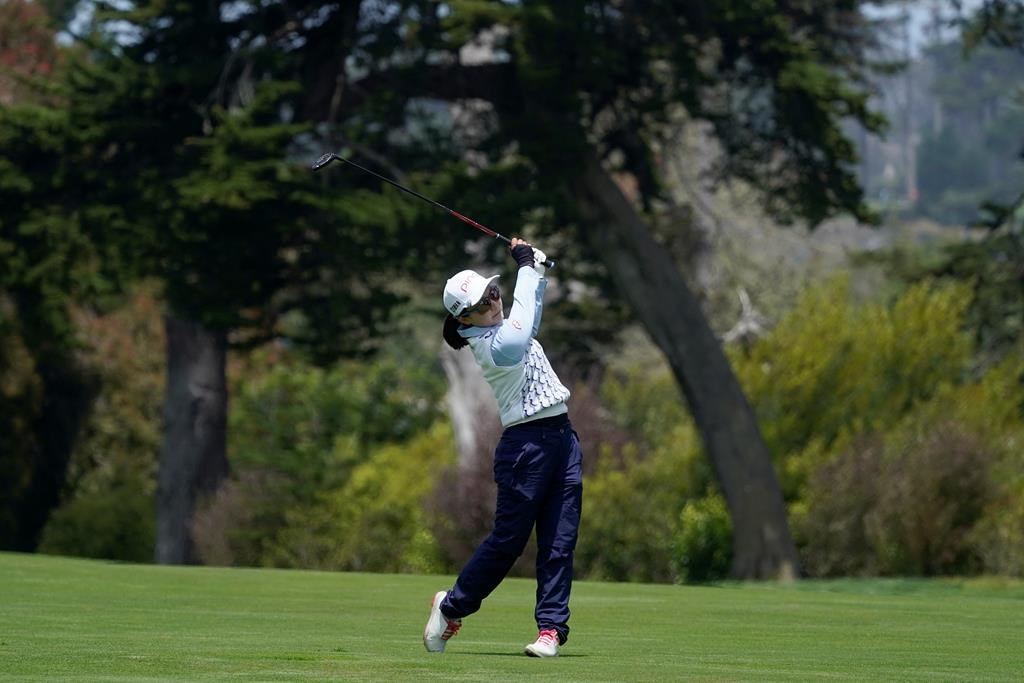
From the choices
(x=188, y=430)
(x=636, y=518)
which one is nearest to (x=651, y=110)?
(x=636, y=518)

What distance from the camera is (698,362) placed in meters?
25.6

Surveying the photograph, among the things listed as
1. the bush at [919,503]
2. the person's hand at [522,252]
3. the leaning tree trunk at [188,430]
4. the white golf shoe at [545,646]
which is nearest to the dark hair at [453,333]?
the person's hand at [522,252]

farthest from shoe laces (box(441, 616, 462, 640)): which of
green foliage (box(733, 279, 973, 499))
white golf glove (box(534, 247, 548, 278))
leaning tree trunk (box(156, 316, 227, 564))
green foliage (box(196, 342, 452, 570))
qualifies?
leaning tree trunk (box(156, 316, 227, 564))

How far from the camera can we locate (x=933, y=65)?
195000mm

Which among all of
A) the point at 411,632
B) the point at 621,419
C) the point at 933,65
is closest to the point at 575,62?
the point at 621,419

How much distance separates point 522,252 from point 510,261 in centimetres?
1675

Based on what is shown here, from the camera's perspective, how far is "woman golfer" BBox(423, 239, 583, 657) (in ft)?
29.7

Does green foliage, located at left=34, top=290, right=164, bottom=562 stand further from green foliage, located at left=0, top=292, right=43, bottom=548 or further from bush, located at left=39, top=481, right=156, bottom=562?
green foliage, located at left=0, top=292, right=43, bottom=548

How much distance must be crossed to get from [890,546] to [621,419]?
390 inches

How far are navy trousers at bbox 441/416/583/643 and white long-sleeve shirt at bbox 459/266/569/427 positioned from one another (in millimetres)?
86

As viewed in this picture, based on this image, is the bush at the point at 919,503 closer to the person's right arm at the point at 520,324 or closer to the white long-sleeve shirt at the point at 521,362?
the white long-sleeve shirt at the point at 521,362

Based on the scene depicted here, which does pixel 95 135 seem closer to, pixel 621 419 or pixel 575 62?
pixel 575 62

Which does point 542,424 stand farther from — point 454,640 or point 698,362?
point 698,362

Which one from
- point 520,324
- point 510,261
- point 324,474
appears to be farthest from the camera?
point 324,474
